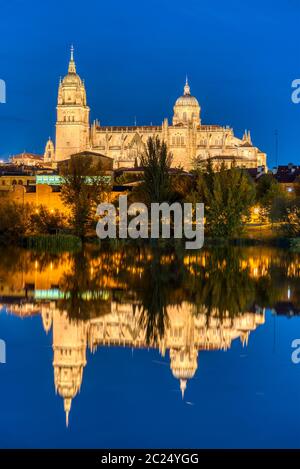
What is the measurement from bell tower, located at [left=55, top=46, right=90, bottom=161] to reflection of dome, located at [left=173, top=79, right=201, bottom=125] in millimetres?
9625

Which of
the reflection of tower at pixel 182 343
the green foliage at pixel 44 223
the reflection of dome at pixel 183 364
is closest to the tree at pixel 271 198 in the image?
the green foliage at pixel 44 223

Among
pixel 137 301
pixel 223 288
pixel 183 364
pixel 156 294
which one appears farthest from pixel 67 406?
pixel 223 288

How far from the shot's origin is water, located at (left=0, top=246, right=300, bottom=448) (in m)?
8.03

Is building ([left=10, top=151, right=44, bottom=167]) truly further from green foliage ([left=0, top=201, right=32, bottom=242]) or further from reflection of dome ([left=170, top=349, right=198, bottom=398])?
reflection of dome ([left=170, top=349, right=198, bottom=398])

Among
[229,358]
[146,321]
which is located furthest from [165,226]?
[229,358]

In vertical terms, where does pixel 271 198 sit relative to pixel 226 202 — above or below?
above

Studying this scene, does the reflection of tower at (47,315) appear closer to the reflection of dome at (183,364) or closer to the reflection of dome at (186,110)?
the reflection of dome at (183,364)

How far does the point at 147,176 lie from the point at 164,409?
2784cm

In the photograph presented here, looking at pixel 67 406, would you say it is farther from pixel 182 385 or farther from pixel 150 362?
pixel 150 362

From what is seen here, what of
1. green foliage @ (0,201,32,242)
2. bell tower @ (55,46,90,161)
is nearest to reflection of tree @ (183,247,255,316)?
green foliage @ (0,201,32,242)

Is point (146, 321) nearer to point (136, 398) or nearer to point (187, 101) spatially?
point (136, 398)

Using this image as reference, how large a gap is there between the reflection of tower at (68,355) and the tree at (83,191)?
22986 mm

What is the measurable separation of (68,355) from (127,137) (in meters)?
72.4

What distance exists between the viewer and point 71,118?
274 ft
